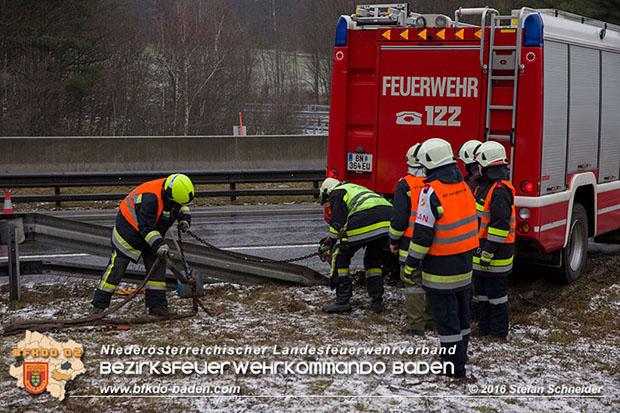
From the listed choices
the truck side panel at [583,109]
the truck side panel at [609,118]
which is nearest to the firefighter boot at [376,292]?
the truck side panel at [583,109]

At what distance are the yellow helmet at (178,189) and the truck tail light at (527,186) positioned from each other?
3.31m

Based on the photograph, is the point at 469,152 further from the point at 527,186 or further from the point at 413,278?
the point at 413,278

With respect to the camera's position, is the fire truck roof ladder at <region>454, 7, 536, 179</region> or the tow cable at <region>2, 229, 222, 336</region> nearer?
the tow cable at <region>2, 229, 222, 336</region>

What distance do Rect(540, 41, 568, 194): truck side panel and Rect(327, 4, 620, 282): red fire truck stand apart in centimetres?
1

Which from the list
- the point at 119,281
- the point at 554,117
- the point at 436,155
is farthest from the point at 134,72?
the point at 436,155

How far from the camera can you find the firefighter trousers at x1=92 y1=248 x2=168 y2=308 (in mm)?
6867

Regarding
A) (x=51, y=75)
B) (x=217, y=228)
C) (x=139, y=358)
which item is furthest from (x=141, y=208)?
(x=51, y=75)

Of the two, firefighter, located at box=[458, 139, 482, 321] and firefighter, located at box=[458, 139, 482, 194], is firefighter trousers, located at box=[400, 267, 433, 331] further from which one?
firefighter, located at box=[458, 139, 482, 194]

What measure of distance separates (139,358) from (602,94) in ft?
20.2

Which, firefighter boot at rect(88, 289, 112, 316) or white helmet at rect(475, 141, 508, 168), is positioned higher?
white helmet at rect(475, 141, 508, 168)

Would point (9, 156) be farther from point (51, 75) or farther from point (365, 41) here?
point (51, 75)

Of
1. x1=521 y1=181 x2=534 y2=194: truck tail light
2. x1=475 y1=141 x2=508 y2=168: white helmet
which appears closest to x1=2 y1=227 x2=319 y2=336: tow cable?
x1=475 y1=141 x2=508 y2=168: white helmet

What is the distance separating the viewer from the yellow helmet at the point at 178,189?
6664 millimetres

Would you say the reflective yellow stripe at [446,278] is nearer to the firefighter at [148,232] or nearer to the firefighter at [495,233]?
the firefighter at [495,233]
